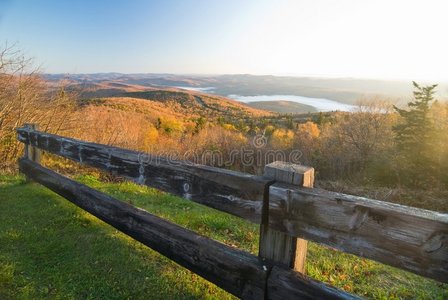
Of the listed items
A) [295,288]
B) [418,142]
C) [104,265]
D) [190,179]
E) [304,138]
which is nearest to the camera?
[295,288]

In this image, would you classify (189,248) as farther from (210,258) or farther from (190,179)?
(190,179)

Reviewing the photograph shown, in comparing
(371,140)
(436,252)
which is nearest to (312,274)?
(436,252)

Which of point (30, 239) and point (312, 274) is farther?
point (30, 239)

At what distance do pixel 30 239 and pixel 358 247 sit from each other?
13.5ft

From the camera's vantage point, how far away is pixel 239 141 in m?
29.0

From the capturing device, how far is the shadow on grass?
10.4ft

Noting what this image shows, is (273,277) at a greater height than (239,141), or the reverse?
(273,277)

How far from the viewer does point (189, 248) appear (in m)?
2.92

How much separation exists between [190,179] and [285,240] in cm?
102

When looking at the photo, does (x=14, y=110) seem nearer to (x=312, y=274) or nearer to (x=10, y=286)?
(x=10, y=286)

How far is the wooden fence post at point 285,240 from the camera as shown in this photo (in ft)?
7.54

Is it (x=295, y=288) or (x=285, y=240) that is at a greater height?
(x=285, y=240)

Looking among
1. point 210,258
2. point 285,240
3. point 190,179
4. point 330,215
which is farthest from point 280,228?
point 190,179

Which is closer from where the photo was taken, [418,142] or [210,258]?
[210,258]
